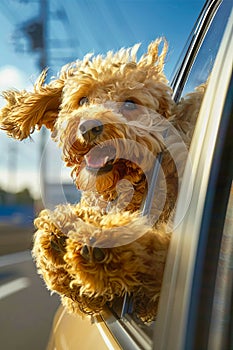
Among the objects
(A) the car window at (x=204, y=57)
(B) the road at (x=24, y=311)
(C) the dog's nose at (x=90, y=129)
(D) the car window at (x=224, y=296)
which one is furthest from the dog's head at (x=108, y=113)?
(B) the road at (x=24, y=311)

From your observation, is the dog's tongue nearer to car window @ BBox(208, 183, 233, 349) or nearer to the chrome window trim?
the chrome window trim

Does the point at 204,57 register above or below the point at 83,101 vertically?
above

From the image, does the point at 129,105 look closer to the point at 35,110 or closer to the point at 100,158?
the point at 100,158

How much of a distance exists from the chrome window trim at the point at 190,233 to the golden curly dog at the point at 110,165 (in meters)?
0.17

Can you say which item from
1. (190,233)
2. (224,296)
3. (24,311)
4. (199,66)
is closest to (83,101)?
(199,66)

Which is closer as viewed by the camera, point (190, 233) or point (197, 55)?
point (190, 233)

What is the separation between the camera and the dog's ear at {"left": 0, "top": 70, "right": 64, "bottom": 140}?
2146mm

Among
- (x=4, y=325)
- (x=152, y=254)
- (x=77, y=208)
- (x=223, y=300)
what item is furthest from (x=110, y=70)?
(x=4, y=325)

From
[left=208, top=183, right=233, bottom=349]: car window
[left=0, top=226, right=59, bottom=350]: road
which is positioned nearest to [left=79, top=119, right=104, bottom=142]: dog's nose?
[left=208, top=183, right=233, bottom=349]: car window

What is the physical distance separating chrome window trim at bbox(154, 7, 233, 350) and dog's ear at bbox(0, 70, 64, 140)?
103 cm

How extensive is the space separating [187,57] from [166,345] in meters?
1.35

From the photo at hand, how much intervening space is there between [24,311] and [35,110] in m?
2.90

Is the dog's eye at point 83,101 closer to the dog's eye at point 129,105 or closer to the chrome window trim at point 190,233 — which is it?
the dog's eye at point 129,105

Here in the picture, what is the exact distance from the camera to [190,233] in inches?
43.3
